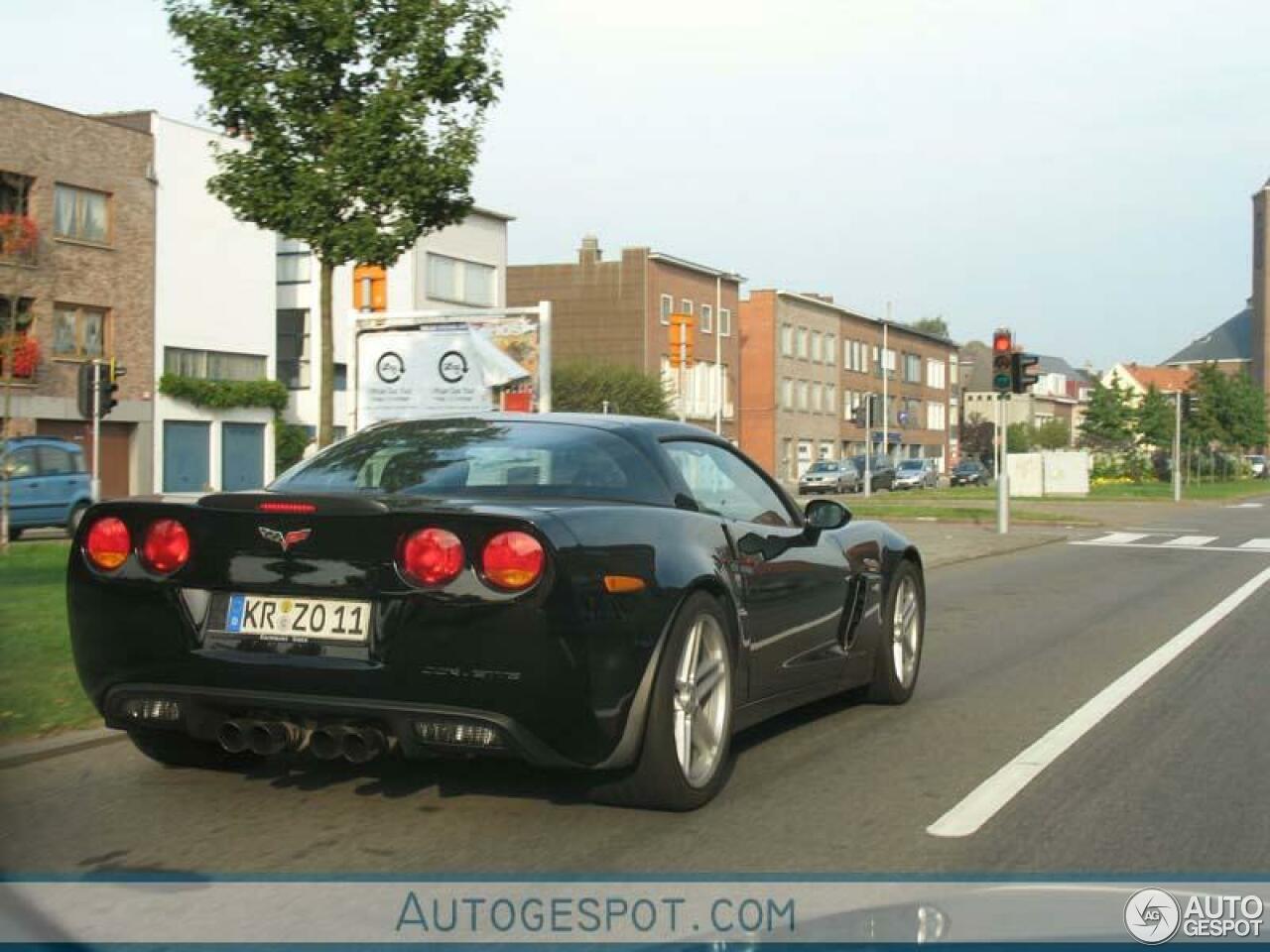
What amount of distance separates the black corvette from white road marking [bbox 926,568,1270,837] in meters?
0.86

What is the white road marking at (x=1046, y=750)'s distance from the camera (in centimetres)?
513

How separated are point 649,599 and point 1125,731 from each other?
2.99 metres

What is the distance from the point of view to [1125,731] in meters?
6.88

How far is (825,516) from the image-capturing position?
6555 millimetres

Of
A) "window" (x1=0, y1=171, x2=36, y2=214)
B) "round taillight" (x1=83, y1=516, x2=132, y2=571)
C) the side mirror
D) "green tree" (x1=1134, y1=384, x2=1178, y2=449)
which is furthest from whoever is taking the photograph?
"green tree" (x1=1134, y1=384, x2=1178, y2=449)

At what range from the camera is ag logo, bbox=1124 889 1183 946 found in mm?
3771

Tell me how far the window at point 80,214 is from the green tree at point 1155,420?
43.8 m

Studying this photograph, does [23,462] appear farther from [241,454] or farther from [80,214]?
[241,454]

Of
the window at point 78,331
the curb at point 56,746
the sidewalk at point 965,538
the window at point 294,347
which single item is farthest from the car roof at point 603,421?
the window at point 294,347

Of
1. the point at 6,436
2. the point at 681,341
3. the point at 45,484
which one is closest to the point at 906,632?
the point at 681,341

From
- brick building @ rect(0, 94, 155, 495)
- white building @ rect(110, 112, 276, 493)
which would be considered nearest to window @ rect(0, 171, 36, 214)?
brick building @ rect(0, 94, 155, 495)

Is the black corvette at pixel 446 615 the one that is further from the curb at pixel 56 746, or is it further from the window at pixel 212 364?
the window at pixel 212 364

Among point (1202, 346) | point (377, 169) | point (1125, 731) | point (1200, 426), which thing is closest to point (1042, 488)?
point (1200, 426)

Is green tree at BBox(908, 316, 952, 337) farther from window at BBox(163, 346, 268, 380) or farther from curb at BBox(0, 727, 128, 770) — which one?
curb at BBox(0, 727, 128, 770)
